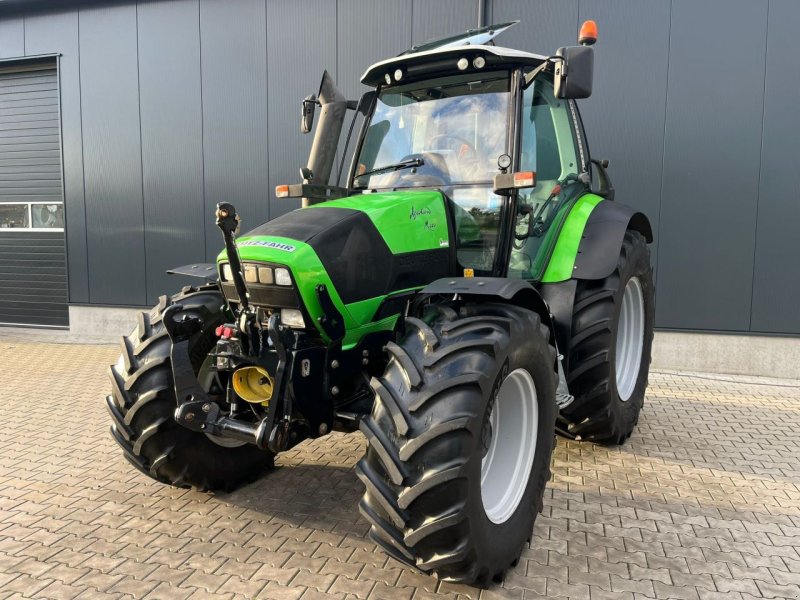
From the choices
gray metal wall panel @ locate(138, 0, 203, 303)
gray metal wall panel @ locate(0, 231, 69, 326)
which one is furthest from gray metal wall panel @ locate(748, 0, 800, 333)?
gray metal wall panel @ locate(0, 231, 69, 326)

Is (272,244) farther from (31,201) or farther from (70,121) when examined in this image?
(31,201)

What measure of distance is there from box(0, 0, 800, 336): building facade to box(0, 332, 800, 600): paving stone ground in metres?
2.43

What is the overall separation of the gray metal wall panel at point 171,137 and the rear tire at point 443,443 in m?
6.58

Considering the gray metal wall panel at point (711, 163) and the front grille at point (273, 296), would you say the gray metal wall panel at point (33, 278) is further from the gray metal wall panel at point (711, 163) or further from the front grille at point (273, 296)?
the gray metal wall panel at point (711, 163)

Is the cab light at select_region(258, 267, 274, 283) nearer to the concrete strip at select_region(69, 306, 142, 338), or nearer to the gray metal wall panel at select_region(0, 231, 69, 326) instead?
the concrete strip at select_region(69, 306, 142, 338)

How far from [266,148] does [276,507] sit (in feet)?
18.7

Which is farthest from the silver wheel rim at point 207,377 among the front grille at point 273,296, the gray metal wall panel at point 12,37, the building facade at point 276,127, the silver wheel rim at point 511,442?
the gray metal wall panel at point 12,37

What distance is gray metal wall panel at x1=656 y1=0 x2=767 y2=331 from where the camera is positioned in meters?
6.39

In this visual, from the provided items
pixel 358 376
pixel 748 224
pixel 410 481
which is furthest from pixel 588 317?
pixel 748 224

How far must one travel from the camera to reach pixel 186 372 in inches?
112

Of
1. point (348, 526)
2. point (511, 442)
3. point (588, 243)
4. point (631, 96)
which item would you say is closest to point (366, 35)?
point (631, 96)

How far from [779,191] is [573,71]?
4.50 meters

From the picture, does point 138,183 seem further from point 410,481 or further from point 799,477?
point 799,477

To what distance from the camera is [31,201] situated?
380 inches
